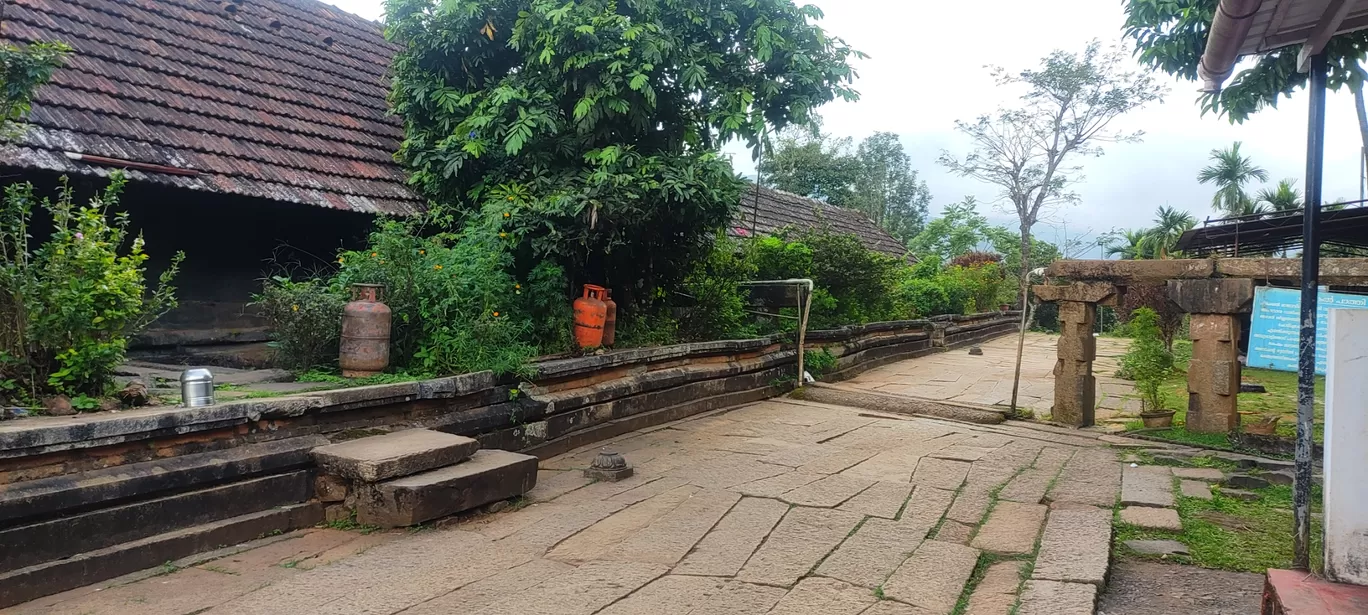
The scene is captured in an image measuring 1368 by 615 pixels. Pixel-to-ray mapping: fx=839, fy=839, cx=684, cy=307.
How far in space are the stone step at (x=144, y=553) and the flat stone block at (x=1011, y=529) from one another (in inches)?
151

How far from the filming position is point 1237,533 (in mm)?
4840

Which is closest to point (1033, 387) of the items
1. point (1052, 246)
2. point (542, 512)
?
point (542, 512)

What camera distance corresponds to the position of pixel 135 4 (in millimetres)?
8188

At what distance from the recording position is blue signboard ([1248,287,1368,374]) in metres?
7.84

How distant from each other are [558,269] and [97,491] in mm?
4124

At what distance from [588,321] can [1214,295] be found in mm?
5922

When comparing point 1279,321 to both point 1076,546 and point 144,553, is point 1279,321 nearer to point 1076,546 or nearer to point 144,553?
point 1076,546

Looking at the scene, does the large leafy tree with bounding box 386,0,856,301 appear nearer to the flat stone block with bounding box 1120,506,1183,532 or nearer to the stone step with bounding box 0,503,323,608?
the stone step with bounding box 0,503,323,608

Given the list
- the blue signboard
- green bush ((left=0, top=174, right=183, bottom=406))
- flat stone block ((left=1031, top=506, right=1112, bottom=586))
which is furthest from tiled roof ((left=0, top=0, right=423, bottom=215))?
the blue signboard

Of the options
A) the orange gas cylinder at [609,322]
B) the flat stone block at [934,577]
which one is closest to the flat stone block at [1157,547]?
the flat stone block at [934,577]

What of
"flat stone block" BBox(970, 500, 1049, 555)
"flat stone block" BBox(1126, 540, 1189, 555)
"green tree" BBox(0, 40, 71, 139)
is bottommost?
"flat stone block" BBox(970, 500, 1049, 555)

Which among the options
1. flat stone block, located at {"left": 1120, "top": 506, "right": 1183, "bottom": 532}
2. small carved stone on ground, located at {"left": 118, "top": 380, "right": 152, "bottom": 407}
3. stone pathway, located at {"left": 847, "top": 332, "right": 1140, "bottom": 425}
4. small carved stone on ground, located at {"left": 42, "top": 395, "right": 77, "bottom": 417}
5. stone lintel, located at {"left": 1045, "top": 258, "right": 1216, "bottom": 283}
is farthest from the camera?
stone pathway, located at {"left": 847, "top": 332, "right": 1140, "bottom": 425}

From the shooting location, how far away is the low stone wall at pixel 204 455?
12.0 feet

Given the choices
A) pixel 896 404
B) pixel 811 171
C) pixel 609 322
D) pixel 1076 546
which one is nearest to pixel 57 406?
pixel 609 322
